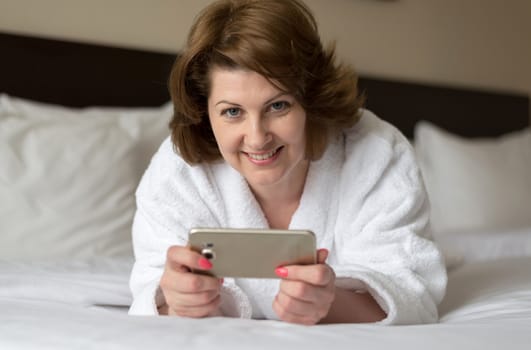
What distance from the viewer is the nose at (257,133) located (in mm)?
1127

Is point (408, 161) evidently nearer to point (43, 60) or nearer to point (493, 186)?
point (43, 60)

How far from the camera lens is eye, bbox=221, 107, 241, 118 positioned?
1.16 m

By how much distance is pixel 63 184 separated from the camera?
1723 mm

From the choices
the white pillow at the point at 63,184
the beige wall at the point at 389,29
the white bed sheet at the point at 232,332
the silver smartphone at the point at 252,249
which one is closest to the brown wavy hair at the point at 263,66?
the silver smartphone at the point at 252,249

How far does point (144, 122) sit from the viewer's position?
2082mm

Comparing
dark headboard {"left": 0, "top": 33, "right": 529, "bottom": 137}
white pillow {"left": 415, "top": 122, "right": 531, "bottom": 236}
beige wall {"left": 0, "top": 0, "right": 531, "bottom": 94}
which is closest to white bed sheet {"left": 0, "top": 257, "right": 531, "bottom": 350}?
dark headboard {"left": 0, "top": 33, "right": 529, "bottom": 137}

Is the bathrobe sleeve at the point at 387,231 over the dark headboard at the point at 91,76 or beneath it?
over

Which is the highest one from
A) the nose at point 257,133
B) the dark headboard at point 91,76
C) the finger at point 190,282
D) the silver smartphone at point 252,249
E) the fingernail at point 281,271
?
the nose at point 257,133

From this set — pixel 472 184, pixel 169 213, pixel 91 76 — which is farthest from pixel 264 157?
pixel 472 184

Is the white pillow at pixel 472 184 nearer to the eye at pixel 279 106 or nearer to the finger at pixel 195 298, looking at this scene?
the eye at pixel 279 106

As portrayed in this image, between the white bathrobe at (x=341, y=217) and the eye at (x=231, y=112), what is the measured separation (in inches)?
8.0

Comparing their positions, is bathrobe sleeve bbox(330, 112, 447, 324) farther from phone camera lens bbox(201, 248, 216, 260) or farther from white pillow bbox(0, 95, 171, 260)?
white pillow bbox(0, 95, 171, 260)

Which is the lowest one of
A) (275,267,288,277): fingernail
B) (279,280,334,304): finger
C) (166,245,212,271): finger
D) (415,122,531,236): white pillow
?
(415,122,531,236): white pillow

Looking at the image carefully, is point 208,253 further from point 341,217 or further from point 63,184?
point 63,184
